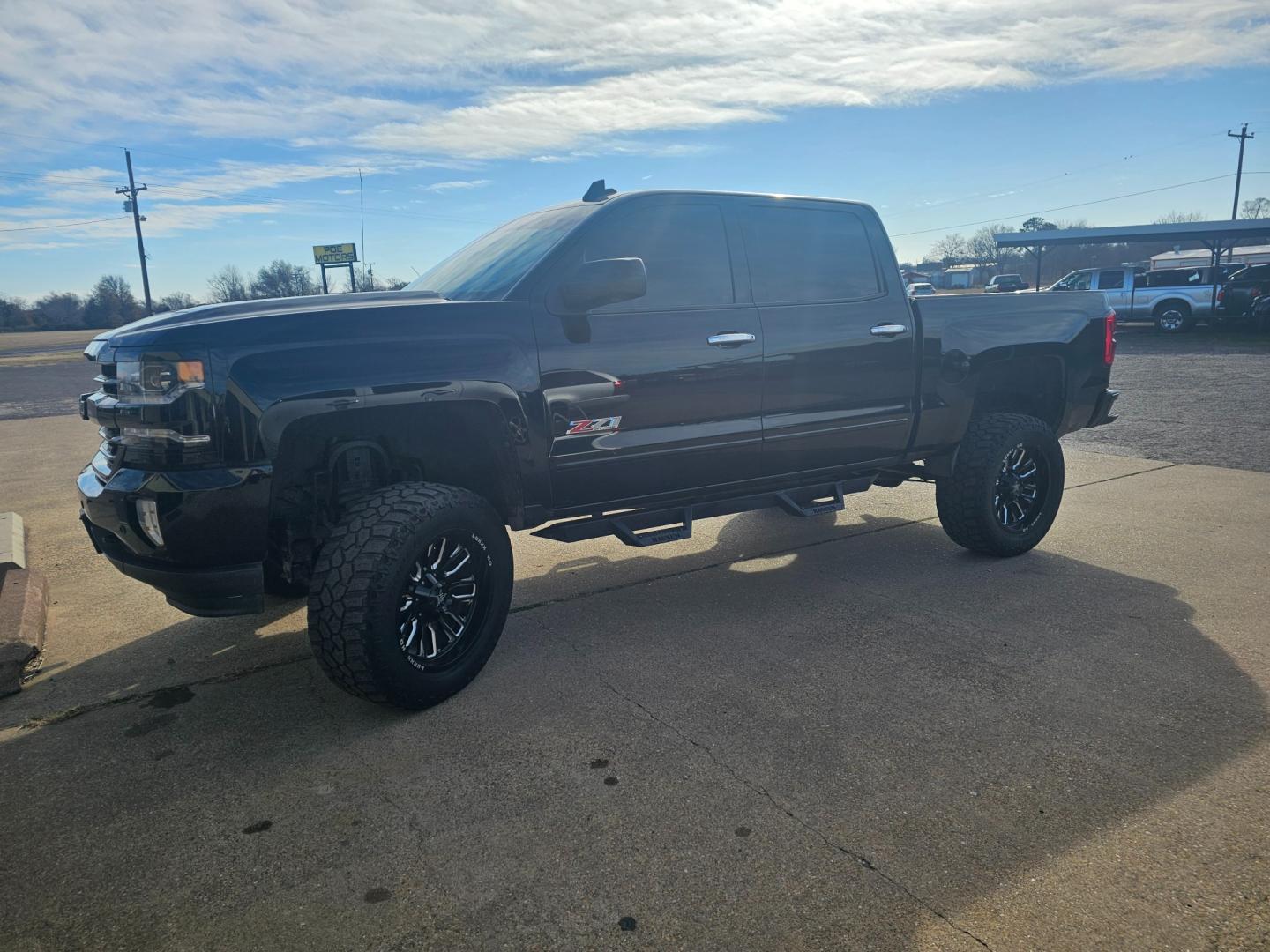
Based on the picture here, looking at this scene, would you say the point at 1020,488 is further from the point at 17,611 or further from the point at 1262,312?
the point at 1262,312

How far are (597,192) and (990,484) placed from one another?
2758 mm

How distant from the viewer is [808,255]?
4.87 meters

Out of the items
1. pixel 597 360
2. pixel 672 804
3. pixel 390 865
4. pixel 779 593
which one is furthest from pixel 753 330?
pixel 390 865

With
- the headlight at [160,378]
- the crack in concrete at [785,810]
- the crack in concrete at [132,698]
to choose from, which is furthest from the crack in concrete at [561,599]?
the headlight at [160,378]

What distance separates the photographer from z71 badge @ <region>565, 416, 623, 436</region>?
3.93 meters

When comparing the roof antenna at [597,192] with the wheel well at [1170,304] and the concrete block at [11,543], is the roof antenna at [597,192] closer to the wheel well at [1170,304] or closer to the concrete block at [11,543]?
the concrete block at [11,543]

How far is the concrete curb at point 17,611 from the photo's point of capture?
3.86 m

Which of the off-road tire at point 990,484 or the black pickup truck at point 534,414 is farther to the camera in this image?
the off-road tire at point 990,484

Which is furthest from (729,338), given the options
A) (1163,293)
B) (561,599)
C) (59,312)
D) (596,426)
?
(59,312)

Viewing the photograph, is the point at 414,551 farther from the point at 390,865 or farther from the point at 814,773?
the point at 814,773

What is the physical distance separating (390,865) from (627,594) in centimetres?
256

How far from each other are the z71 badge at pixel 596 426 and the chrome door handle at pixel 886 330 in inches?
66.9

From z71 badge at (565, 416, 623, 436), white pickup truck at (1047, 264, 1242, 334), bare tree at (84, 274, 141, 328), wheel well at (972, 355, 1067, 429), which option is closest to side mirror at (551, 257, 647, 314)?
z71 badge at (565, 416, 623, 436)

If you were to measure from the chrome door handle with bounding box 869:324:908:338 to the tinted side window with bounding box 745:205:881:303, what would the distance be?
8.0 inches
